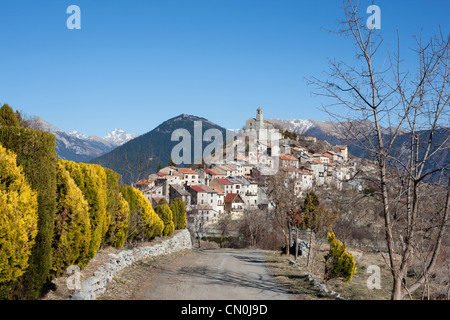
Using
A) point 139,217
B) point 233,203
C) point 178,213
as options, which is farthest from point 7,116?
point 233,203

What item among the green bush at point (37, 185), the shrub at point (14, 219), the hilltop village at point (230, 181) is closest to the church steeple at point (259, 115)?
the hilltop village at point (230, 181)

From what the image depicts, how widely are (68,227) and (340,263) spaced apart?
8.24 meters

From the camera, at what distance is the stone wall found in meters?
6.38

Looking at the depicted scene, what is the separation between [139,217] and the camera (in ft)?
45.1

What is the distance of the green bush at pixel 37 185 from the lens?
5590mm

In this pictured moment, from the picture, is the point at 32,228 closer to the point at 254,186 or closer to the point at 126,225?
the point at 126,225

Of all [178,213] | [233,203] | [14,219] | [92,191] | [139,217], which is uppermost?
[92,191]

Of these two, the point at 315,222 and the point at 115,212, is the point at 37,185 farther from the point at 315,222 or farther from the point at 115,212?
the point at 315,222

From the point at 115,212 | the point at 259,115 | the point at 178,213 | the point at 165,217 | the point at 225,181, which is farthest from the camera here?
the point at 259,115

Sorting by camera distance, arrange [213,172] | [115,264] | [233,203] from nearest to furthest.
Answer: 1. [115,264]
2. [233,203]
3. [213,172]

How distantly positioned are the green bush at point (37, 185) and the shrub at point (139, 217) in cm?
699

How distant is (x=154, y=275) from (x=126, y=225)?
6.58ft

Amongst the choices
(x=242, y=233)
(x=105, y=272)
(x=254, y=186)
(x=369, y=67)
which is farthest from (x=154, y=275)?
(x=254, y=186)
